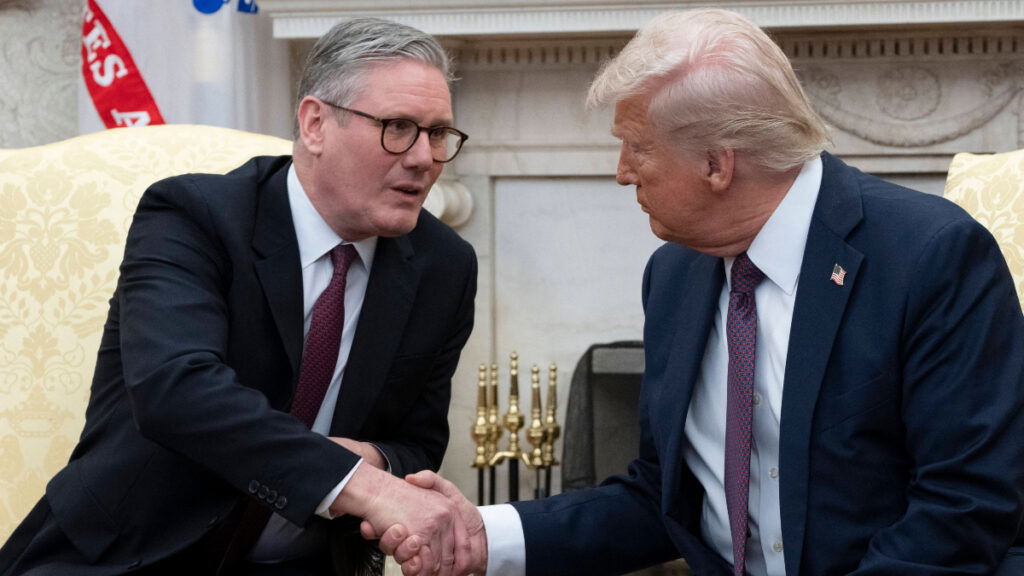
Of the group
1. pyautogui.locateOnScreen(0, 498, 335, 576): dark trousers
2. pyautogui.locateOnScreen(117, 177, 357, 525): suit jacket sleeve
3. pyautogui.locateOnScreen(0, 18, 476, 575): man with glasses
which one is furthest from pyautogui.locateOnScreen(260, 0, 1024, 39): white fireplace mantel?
pyautogui.locateOnScreen(0, 498, 335, 576): dark trousers

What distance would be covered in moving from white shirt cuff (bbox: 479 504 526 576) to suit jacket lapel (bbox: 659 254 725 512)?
24cm

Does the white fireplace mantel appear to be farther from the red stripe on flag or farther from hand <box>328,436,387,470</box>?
hand <box>328,436,387,470</box>

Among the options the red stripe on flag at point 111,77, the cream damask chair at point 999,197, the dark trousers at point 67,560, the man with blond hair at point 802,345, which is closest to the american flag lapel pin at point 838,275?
the man with blond hair at point 802,345

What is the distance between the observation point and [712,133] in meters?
1.65

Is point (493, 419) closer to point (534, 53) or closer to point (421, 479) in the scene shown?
point (534, 53)

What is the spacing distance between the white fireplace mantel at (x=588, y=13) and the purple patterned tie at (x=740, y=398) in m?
1.65

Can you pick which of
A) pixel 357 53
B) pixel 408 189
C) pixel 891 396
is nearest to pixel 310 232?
pixel 408 189

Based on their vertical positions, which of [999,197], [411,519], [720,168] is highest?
[720,168]

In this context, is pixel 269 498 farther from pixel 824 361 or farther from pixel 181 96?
pixel 181 96

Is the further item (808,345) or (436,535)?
(436,535)

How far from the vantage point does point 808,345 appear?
161 centimetres

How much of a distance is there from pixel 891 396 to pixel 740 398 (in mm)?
202

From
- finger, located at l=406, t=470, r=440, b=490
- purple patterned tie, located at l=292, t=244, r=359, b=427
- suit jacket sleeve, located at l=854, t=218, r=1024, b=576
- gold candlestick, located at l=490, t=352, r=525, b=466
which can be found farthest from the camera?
gold candlestick, located at l=490, t=352, r=525, b=466

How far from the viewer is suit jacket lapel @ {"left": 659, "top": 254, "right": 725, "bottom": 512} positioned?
1758 mm
